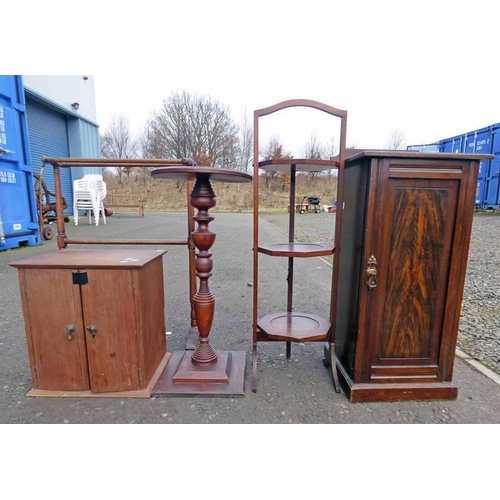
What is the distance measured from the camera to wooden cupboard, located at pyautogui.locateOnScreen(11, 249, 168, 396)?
186 centimetres

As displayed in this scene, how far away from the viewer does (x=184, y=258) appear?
6.17m

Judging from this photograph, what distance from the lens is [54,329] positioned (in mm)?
1926

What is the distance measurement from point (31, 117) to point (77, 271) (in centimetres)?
1105

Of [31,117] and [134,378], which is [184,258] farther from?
[31,117]

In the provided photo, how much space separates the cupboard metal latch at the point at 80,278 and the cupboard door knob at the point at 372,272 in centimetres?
170

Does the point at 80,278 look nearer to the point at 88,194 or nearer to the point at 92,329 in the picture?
the point at 92,329

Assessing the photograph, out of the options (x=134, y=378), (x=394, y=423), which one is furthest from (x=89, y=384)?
(x=394, y=423)

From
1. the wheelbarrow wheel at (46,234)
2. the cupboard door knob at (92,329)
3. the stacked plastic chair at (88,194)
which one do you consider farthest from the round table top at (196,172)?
the stacked plastic chair at (88,194)

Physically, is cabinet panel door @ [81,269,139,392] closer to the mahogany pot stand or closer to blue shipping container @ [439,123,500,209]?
the mahogany pot stand

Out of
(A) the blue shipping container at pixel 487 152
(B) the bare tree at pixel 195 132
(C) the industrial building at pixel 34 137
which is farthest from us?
(B) the bare tree at pixel 195 132

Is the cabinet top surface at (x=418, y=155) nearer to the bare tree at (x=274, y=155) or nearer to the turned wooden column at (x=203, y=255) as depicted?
the turned wooden column at (x=203, y=255)

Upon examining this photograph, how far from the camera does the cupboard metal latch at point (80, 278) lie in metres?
1.85

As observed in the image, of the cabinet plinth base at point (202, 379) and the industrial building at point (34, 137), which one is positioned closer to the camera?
the cabinet plinth base at point (202, 379)

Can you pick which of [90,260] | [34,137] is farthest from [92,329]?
[34,137]
